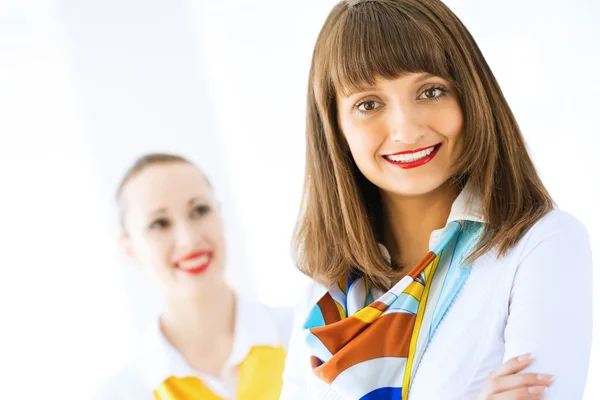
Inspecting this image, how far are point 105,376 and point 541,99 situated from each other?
1.75 metres

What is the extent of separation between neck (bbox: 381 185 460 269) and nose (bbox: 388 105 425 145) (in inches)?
7.1

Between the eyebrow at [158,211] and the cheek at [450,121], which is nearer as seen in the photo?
the cheek at [450,121]

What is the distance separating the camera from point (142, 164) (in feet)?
8.71

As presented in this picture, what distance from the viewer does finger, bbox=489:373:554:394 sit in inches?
46.6

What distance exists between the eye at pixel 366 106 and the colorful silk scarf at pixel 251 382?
128 cm

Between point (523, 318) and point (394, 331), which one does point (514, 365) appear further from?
point (394, 331)

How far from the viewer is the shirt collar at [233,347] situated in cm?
251

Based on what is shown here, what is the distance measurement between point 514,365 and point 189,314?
156 cm

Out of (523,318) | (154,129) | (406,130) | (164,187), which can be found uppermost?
(154,129)

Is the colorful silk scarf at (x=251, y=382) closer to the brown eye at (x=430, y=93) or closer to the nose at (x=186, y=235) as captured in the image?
the nose at (x=186, y=235)

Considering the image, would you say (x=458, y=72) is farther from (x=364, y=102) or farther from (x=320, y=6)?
(x=320, y=6)

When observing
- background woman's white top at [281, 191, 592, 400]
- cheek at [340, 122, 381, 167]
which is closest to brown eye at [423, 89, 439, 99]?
cheek at [340, 122, 381, 167]

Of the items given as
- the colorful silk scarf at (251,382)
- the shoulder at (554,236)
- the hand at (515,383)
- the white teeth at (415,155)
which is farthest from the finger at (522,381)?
the colorful silk scarf at (251,382)

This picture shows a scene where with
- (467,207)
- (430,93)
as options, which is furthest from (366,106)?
(467,207)
